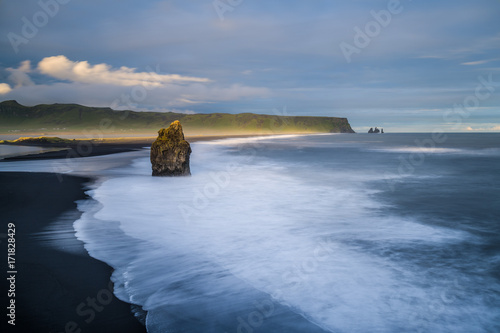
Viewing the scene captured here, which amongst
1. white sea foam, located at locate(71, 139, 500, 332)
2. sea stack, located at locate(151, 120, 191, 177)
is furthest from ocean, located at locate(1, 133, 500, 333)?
sea stack, located at locate(151, 120, 191, 177)

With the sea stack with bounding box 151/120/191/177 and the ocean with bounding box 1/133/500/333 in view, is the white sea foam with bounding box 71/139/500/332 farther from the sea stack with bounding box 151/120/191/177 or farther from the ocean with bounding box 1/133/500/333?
the sea stack with bounding box 151/120/191/177

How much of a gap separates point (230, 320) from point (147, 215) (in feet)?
20.3

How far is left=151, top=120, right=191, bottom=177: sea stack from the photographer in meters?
16.9

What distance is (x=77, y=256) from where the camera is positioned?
20.0 feet

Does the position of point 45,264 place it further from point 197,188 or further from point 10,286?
point 197,188

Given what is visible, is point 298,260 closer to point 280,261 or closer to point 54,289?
point 280,261

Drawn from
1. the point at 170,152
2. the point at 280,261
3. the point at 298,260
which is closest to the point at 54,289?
the point at 280,261

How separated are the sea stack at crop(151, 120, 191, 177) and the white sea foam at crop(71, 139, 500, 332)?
5138mm

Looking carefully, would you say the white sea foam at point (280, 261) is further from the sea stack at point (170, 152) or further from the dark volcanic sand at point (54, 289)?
the sea stack at point (170, 152)

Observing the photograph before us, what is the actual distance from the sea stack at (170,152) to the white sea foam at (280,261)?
514 cm

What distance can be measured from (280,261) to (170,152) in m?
12.1

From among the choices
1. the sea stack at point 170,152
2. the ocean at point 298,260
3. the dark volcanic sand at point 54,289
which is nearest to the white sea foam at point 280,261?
the ocean at point 298,260

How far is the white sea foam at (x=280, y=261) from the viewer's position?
451 centimetres

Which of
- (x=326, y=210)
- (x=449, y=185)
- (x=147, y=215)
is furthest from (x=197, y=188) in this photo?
(x=449, y=185)
